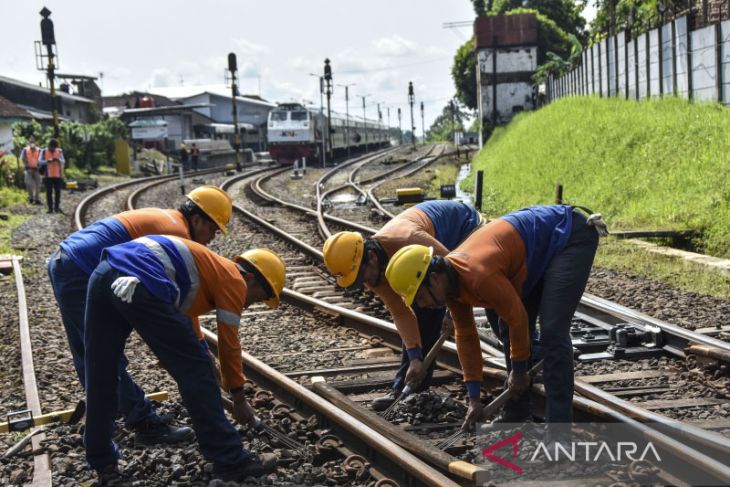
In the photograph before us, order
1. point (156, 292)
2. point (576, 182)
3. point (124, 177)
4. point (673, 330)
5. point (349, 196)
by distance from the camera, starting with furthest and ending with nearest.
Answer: point (124, 177), point (349, 196), point (576, 182), point (673, 330), point (156, 292)

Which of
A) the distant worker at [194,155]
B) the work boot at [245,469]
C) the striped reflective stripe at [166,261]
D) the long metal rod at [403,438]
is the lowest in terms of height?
the work boot at [245,469]

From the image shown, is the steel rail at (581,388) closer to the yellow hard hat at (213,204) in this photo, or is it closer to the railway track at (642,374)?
the railway track at (642,374)

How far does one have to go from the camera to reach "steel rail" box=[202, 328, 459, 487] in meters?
4.05

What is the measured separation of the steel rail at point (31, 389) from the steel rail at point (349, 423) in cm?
160

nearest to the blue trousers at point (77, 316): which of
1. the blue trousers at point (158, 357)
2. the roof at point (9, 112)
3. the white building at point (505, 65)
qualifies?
the blue trousers at point (158, 357)

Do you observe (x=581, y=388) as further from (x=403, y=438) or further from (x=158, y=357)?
(x=158, y=357)

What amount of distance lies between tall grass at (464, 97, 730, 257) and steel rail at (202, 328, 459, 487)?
6.45 m

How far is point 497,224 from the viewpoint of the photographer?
4656 millimetres

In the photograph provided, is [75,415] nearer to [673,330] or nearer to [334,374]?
[334,374]

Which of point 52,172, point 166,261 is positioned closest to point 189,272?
point 166,261

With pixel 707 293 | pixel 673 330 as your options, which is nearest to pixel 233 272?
pixel 673 330

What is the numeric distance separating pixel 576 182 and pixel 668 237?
219 inches

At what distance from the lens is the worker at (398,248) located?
512 cm

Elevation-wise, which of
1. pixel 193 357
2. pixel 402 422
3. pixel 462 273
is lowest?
pixel 402 422
